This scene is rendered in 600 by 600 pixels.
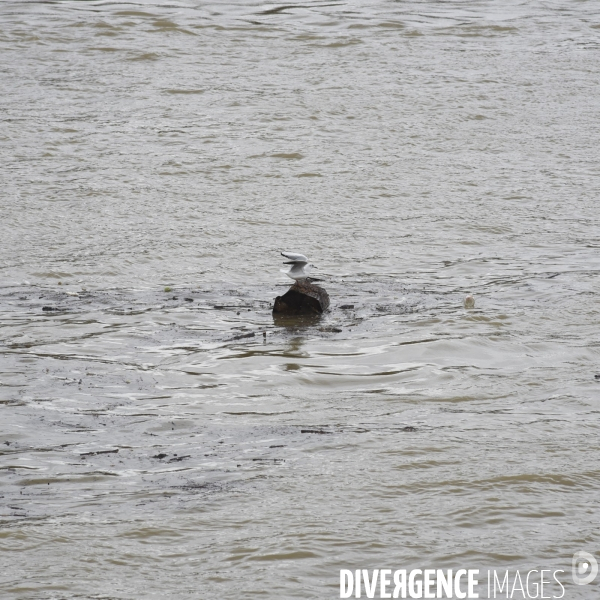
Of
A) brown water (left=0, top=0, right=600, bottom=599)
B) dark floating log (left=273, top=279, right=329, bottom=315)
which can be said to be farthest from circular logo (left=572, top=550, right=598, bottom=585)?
dark floating log (left=273, top=279, right=329, bottom=315)

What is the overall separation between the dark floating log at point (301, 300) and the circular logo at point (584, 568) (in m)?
3.08

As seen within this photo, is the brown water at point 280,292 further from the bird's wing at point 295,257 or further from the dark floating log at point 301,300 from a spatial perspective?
the bird's wing at point 295,257

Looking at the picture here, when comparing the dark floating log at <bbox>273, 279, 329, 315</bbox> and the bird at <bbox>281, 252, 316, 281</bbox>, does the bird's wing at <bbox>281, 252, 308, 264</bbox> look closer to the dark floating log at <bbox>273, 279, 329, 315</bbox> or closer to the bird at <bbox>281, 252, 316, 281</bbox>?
the bird at <bbox>281, 252, 316, 281</bbox>

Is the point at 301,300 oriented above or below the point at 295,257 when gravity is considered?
below

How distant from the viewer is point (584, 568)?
12.4ft

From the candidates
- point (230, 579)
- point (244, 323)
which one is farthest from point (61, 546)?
point (244, 323)

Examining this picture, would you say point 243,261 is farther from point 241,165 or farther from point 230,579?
point 230,579

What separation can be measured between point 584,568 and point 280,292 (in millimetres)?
3893

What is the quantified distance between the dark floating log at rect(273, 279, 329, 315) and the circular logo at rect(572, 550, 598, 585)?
3.08m

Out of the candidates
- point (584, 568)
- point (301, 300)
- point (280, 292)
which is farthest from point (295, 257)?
point (584, 568)

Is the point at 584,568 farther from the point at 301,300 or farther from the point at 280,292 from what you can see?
the point at 280,292

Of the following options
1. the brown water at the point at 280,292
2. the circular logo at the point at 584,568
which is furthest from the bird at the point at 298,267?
the circular logo at the point at 584,568

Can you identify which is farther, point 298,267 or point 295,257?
point 298,267

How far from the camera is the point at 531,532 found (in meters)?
4.04
